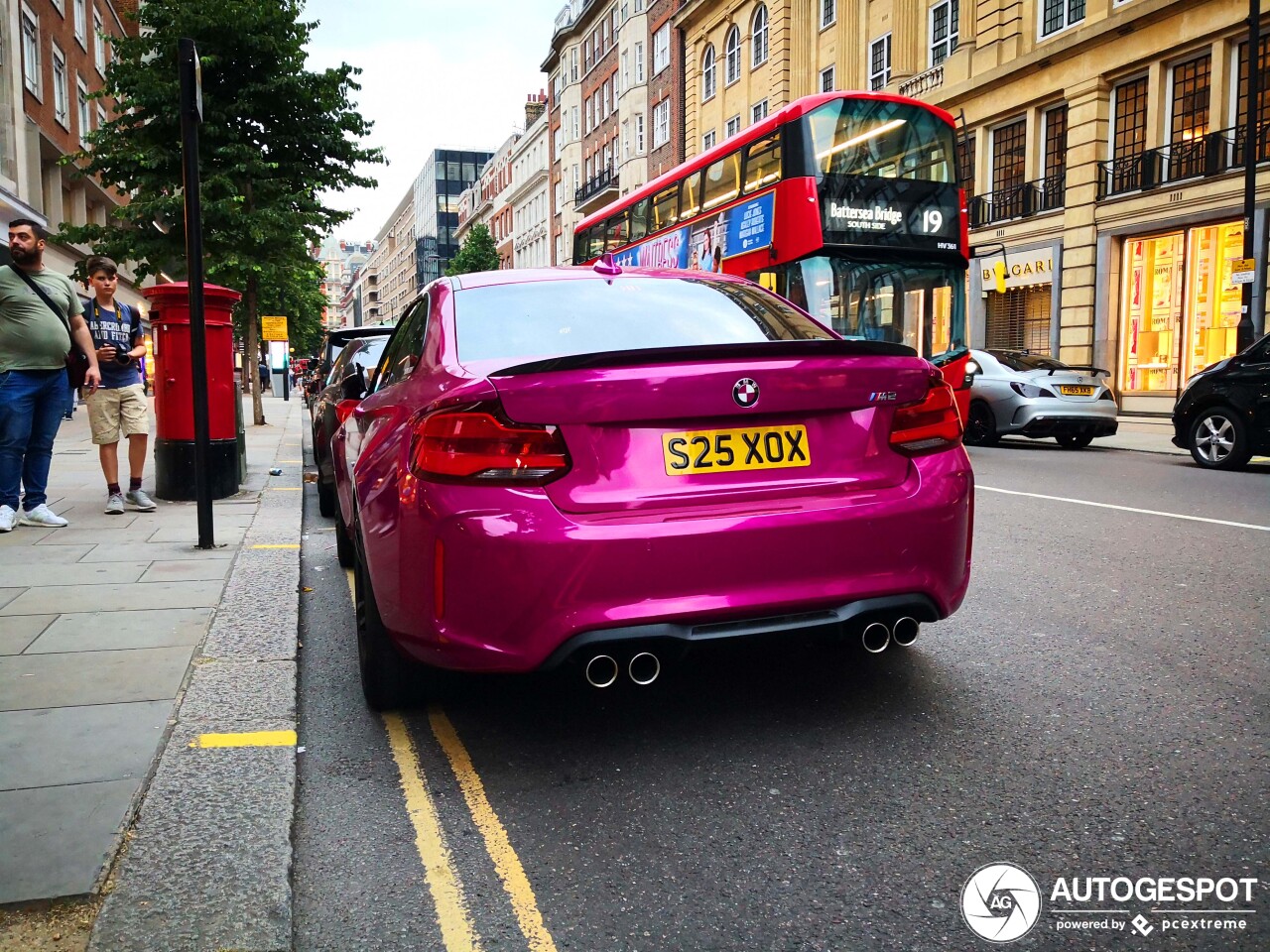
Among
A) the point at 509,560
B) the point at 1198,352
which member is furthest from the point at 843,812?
the point at 1198,352

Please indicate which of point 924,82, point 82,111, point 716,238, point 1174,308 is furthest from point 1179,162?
point 82,111

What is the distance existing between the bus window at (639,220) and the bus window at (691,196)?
1482 mm

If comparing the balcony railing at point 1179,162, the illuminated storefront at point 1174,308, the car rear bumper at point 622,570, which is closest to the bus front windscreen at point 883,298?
the car rear bumper at point 622,570

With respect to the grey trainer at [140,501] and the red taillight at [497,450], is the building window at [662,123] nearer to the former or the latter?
the grey trainer at [140,501]

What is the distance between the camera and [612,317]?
367 centimetres

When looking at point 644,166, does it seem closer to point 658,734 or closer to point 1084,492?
point 1084,492

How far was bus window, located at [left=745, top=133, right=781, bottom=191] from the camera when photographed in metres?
12.9

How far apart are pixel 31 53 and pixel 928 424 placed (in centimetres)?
3012

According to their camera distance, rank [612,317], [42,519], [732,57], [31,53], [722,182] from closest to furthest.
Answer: [612,317] → [42,519] → [722,182] → [31,53] → [732,57]

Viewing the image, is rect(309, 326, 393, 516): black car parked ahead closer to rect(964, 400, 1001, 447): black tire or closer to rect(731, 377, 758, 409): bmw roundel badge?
rect(731, 377, 758, 409): bmw roundel badge

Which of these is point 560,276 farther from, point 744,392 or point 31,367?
point 31,367

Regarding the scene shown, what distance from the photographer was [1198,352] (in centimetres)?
2169

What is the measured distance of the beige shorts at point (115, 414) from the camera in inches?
295

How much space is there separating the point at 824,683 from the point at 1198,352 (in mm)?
21282
